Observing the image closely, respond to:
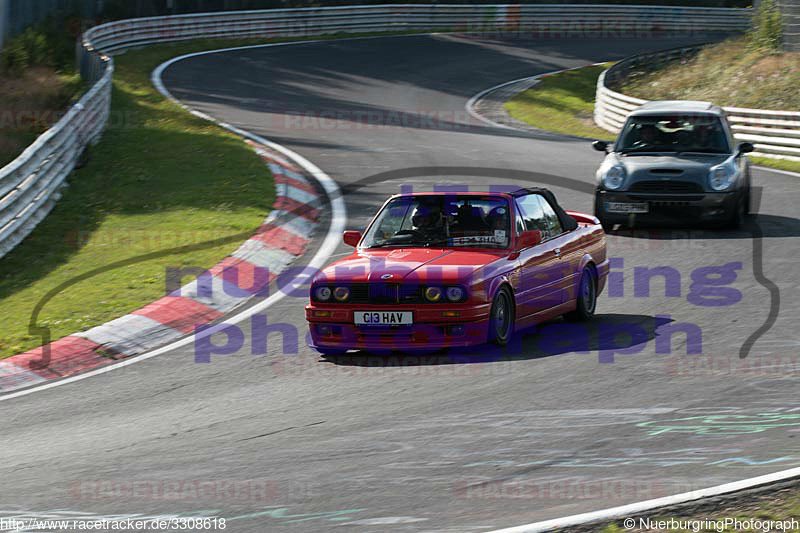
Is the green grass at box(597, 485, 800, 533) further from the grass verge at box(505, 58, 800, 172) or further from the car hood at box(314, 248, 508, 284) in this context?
the grass verge at box(505, 58, 800, 172)

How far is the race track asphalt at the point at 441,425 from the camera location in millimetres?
5734

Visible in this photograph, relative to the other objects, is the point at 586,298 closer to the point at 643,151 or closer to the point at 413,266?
the point at 413,266

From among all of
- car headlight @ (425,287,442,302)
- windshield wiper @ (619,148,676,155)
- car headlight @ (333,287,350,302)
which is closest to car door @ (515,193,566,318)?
car headlight @ (425,287,442,302)

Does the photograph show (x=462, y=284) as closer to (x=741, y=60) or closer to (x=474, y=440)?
(x=474, y=440)

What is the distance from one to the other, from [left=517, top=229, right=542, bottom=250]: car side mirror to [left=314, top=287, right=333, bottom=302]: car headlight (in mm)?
1694

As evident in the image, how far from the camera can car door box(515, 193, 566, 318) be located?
9.64 m

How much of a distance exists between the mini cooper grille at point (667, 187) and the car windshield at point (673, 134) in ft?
2.77

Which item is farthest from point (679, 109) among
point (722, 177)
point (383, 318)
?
point (383, 318)

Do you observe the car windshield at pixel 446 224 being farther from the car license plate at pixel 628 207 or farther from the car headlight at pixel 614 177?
the car headlight at pixel 614 177

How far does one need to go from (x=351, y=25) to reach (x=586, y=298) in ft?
123

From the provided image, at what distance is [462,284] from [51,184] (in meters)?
9.89

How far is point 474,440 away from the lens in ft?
21.9

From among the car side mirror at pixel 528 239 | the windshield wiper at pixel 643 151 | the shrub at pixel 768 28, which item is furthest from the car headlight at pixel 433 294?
the shrub at pixel 768 28

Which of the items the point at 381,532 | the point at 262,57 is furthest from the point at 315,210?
the point at 262,57
